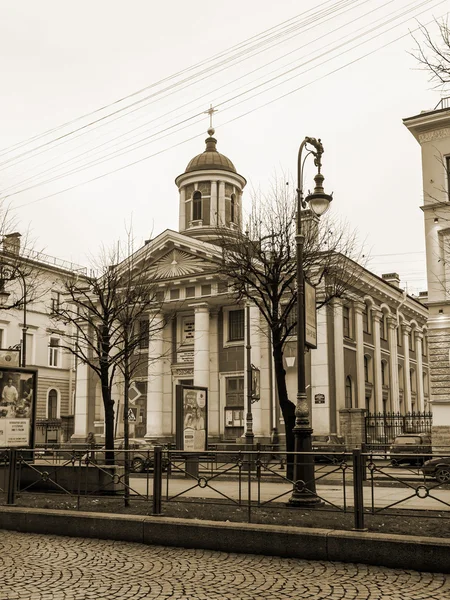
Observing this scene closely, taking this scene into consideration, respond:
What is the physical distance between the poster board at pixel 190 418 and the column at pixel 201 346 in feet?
49.6

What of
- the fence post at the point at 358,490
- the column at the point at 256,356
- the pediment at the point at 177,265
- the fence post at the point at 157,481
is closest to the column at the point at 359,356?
the column at the point at 256,356

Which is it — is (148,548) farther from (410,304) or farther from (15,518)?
(410,304)

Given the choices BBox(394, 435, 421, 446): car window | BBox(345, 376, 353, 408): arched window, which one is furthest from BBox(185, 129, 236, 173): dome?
BBox(394, 435, 421, 446): car window

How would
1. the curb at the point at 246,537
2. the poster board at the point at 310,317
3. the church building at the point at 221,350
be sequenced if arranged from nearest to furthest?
the curb at the point at 246,537 → the poster board at the point at 310,317 → the church building at the point at 221,350

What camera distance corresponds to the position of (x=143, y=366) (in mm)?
42219

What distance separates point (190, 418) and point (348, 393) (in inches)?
707

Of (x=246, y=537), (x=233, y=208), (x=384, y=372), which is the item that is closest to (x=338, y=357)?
(x=384, y=372)

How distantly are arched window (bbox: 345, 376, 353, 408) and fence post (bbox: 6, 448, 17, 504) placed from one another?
27.4m

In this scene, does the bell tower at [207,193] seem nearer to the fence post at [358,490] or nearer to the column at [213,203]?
the column at [213,203]

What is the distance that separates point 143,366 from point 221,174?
14397 mm

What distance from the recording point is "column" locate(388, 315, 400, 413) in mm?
45844

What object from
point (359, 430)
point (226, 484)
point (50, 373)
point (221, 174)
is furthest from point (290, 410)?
point (50, 373)

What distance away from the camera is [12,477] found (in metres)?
13.0

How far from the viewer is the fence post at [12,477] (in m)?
12.9
